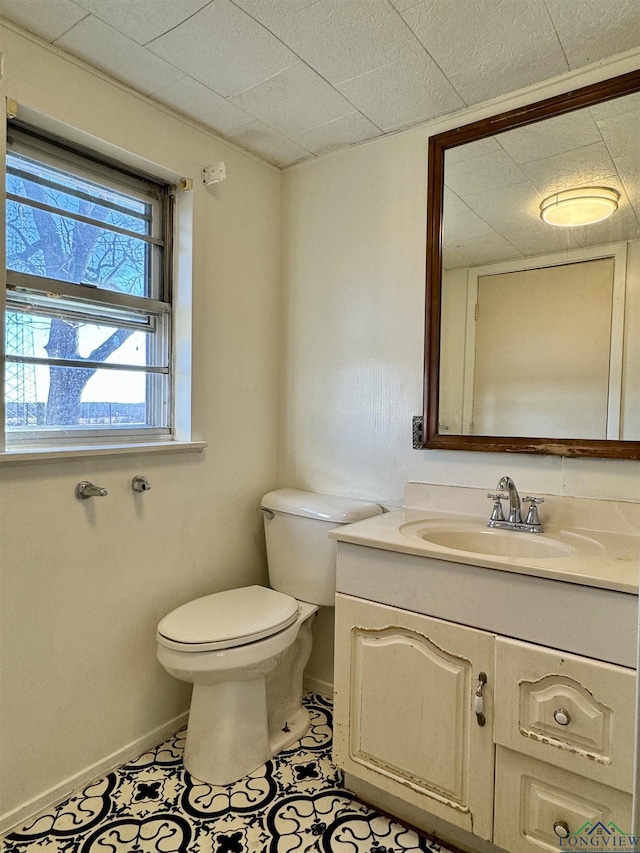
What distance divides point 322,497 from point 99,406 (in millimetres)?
840

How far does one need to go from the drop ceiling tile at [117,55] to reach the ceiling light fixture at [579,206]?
3.87 ft

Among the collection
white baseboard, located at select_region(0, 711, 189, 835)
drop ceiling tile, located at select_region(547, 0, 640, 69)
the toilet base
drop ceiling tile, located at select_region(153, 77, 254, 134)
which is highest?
drop ceiling tile, located at select_region(153, 77, 254, 134)

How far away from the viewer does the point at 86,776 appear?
1537mm

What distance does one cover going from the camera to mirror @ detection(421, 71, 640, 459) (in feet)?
4.72

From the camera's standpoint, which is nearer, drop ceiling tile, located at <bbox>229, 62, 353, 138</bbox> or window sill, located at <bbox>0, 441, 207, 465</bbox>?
window sill, located at <bbox>0, 441, 207, 465</bbox>

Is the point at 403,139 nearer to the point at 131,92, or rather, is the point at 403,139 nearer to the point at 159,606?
the point at 131,92

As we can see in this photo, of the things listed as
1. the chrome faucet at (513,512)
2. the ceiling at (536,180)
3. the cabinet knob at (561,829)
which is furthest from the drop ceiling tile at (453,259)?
the cabinet knob at (561,829)

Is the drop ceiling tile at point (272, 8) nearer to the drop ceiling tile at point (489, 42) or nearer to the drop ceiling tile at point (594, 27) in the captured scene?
the drop ceiling tile at point (489, 42)

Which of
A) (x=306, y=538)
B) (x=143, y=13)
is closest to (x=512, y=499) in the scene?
(x=306, y=538)

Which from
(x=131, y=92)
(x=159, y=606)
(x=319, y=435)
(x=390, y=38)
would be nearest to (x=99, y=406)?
(x=159, y=606)

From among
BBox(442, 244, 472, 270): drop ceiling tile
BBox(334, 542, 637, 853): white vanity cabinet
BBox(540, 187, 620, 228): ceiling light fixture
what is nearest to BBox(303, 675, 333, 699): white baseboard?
BBox(334, 542, 637, 853): white vanity cabinet

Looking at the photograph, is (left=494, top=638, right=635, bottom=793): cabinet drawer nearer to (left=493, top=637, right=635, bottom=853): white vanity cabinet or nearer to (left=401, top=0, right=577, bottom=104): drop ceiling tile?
(left=493, top=637, right=635, bottom=853): white vanity cabinet

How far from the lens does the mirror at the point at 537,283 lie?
144 centimetres

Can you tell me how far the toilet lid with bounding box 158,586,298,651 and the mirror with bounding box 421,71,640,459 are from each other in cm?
78
